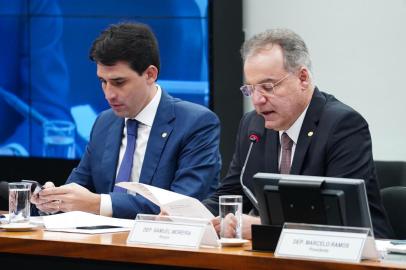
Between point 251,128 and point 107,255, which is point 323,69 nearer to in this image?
point 251,128

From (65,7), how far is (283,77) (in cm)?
296

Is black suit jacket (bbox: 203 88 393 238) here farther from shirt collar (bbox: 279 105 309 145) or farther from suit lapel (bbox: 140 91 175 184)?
suit lapel (bbox: 140 91 175 184)

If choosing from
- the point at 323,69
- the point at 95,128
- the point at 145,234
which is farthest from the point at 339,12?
the point at 145,234

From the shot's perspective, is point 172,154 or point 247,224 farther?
point 172,154

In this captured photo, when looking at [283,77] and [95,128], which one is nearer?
[283,77]

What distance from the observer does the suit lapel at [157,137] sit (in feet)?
13.1

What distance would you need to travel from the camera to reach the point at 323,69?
5461 millimetres

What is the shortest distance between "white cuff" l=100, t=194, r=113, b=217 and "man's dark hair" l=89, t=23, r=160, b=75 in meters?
0.63

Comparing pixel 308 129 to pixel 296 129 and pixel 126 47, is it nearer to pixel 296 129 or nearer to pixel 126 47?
pixel 296 129

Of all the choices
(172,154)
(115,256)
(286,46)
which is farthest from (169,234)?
(172,154)

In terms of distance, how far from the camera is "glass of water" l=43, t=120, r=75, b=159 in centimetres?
610

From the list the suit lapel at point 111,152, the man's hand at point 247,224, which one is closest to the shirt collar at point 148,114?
the suit lapel at point 111,152

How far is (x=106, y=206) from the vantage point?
147 inches

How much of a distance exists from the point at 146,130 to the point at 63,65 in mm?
2166
